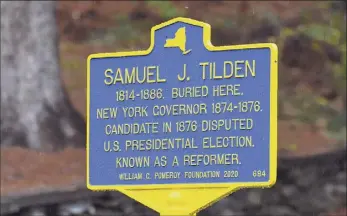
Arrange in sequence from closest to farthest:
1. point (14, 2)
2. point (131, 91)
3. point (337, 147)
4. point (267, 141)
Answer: point (267, 141), point (131, 91), point (14, 2), point (337, 147)

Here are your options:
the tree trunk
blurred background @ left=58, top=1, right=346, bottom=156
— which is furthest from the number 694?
blurred background @ left=58, top=1, right=346, bottom=156

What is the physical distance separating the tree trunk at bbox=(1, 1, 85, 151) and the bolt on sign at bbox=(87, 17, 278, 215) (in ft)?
18.6

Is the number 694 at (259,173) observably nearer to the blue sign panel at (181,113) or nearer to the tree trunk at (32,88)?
the blue sign panel at (181,113)

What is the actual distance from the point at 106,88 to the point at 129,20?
7.38m

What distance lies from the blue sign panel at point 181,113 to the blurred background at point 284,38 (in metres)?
6.61

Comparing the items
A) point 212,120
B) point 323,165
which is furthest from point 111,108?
point 323,165

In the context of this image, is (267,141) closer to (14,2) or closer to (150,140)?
(150,140)

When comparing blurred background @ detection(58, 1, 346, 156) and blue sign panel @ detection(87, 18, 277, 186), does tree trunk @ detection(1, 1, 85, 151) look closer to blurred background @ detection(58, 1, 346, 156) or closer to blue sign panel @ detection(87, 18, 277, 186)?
blurred background @ detection(58, 1, 346, 156)

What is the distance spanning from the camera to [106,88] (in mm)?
9578

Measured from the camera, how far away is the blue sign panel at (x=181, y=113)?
29.2 feet

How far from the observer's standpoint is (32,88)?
50.3ft

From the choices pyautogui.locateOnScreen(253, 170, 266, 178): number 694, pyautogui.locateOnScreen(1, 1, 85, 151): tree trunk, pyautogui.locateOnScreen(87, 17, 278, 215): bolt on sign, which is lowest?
pyautogui.locateOnScreen(253, 170, 266, 178): number 694

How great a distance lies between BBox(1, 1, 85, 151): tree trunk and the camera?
1521 cm

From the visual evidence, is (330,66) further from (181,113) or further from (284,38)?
(181,113)
